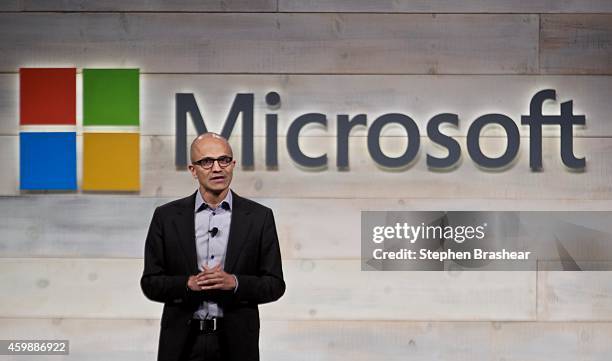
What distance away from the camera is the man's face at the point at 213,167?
2.87m

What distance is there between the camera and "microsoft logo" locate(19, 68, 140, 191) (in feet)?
13.7

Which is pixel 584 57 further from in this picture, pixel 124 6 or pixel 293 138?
pixel 124 6

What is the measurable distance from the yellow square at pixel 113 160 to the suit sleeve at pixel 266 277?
139cm

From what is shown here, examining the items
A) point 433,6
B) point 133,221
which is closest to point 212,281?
point 133,221

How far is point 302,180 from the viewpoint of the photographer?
4199mm

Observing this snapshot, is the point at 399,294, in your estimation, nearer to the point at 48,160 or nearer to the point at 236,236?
the point at 236,236

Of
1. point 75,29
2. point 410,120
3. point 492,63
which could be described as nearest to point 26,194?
point 75,29

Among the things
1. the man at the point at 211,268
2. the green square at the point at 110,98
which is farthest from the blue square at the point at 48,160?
the man at the point at 211,268

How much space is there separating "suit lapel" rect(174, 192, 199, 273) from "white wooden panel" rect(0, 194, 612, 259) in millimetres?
1269

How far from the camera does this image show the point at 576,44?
419cm

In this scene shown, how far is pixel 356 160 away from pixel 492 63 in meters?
0.76

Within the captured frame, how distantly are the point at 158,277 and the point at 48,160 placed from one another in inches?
61.6

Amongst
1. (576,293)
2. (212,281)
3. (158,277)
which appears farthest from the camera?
(576,293)

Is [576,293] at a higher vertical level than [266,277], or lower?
lower
